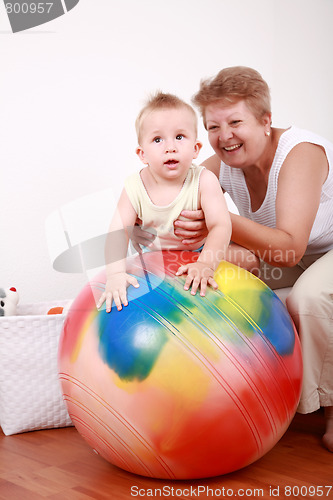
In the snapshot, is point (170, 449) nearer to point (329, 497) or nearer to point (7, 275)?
point (329, 497)

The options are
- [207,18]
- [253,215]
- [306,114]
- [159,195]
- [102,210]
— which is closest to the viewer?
[159,195]

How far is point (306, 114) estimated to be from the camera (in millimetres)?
3150

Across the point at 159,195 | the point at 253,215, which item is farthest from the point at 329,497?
the point at 253,215

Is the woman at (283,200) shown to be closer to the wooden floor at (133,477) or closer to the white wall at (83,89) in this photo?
the wooden floor at (133,477)

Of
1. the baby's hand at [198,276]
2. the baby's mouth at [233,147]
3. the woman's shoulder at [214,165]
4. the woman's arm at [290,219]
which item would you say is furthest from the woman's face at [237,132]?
the baby's hand at [198,276]

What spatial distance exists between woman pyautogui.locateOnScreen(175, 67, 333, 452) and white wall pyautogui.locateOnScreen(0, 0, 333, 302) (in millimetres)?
785

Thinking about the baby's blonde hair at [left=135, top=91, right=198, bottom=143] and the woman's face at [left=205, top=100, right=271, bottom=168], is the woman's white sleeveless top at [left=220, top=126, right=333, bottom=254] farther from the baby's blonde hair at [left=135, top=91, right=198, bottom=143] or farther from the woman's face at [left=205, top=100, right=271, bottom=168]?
the baby's blonde hair at [left=135, top=91, right=198, bottom=143]

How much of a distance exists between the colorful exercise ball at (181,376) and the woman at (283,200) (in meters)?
0.27

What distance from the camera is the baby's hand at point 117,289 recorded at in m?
1.34

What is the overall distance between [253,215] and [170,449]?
987 mm

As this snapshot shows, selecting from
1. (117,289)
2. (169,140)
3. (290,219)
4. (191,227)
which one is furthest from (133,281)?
(290,219)

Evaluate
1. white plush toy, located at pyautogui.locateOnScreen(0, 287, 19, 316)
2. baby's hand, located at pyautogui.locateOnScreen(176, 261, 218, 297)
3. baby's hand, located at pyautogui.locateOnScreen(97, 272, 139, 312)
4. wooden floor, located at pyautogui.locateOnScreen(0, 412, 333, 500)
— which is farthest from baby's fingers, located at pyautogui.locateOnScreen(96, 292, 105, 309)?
white plush toy, located at pyautogui.locateOnScreen(0, 287, 19, 316)

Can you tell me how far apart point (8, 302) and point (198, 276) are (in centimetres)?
90

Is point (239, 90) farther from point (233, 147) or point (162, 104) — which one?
point (162, 104)
